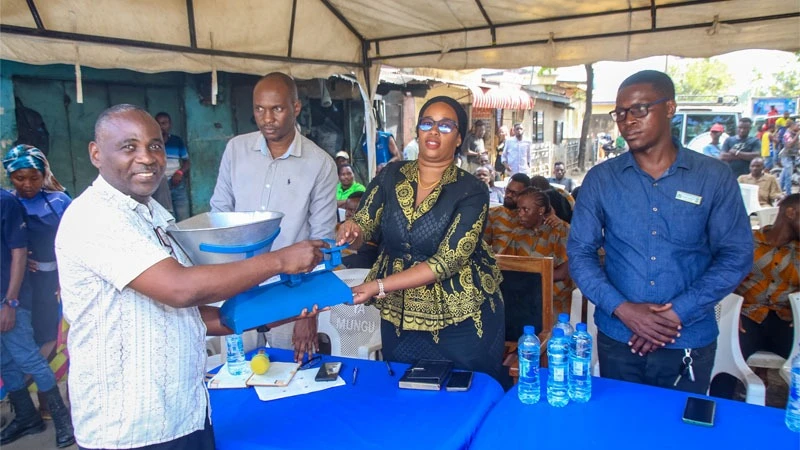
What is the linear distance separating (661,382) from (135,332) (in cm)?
190

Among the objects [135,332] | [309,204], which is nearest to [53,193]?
[309,204]

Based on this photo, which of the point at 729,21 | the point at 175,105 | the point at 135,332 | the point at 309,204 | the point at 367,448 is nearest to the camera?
the point at 135,332

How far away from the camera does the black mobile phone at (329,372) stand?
205 cm

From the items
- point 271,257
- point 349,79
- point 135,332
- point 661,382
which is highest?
point 349,79

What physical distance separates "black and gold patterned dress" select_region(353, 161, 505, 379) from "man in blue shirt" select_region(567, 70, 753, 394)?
43 cm

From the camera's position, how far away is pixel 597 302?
2.17 m

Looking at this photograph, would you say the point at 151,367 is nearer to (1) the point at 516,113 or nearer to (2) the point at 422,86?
(2) the point at 422,86

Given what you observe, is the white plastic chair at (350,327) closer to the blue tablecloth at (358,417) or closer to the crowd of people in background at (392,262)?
the crowd of people in background at (392,262)

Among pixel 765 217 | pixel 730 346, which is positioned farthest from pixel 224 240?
pixel 765 217

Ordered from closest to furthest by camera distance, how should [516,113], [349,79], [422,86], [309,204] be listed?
[309,204] < [349,79] < [422,86] < [516,113]

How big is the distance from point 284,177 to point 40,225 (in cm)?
223

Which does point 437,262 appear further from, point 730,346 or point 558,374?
point 730,346

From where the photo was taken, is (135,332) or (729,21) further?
(729,21)

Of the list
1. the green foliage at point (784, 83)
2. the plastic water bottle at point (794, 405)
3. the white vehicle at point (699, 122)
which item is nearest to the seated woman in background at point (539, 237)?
the plastic water bottle at point (794, 405)
